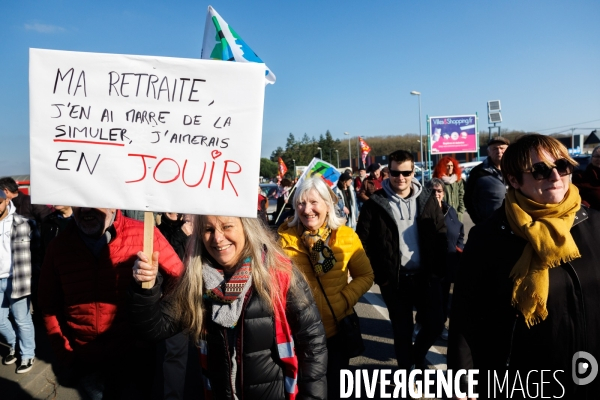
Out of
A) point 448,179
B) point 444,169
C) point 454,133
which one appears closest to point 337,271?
point 448,179

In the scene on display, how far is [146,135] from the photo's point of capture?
177 centimetres

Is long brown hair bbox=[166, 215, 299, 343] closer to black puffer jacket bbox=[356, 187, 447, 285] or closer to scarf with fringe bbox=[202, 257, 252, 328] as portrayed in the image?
scarf with fringe bbox=[202, 257, 252, 328]

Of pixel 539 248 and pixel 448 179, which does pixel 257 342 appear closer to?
pixel 539 248

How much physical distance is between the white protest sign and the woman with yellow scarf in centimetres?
119

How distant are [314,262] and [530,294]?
4.44 ft

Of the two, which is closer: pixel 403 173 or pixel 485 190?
pixel 403 173

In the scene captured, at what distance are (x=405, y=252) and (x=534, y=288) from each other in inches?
67.7

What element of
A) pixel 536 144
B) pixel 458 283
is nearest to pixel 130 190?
pixel 458 283

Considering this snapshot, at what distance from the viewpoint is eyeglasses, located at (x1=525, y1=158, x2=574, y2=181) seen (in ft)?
6.03

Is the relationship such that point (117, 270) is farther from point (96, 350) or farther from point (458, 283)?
point (458, 283)

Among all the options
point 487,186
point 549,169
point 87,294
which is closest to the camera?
point 549,169

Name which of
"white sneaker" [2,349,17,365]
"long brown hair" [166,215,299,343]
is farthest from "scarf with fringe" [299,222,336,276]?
"white sneaker" [2,349,17,365]

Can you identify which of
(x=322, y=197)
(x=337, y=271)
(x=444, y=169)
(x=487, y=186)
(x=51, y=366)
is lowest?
(x=51, y=366)

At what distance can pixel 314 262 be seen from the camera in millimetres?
2770
